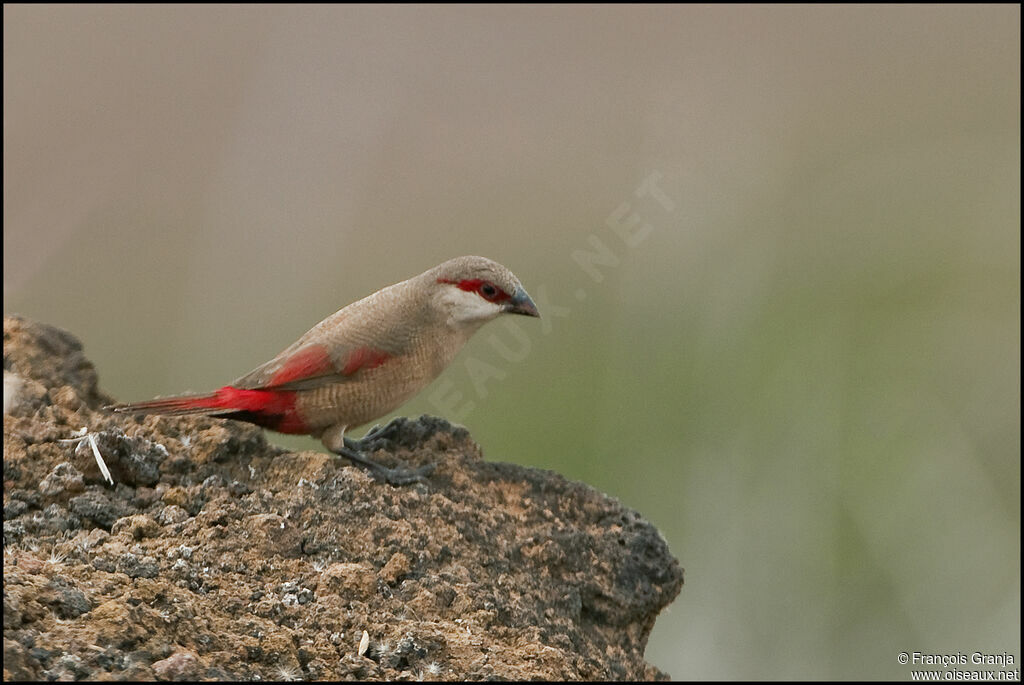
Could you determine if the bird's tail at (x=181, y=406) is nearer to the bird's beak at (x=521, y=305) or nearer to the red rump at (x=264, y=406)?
the red rump at (x=264, y=406)

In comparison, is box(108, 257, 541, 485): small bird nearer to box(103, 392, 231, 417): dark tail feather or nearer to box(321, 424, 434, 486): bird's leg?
box(321, 424, 434, 486): bird's leg

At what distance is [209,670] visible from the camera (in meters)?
2.61

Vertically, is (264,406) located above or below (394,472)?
below

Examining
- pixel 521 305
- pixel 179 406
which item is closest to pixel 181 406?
pixel 179 406

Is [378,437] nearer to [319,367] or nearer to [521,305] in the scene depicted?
[319,367]

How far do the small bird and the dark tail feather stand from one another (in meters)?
0.18

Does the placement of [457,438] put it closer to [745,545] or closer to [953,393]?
[745,545]

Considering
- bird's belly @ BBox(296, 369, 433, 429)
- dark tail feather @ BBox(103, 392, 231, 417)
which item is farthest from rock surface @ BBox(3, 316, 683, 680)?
bird's belly @ BBox(296, 369, 433, 429)

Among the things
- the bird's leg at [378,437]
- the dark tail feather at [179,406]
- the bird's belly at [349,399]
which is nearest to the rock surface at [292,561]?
the dark tail feather at [179,406]

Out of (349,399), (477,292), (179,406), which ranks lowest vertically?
(179,406)

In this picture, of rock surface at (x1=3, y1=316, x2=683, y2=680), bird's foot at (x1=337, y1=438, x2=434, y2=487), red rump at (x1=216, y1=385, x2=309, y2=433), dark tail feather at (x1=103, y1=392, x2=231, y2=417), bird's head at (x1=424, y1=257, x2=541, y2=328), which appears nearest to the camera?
rock surface at (x1=3, y1=316, x2=683, y2=680)

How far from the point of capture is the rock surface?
2776mm

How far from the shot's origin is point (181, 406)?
4.40m

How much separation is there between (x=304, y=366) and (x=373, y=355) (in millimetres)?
268
